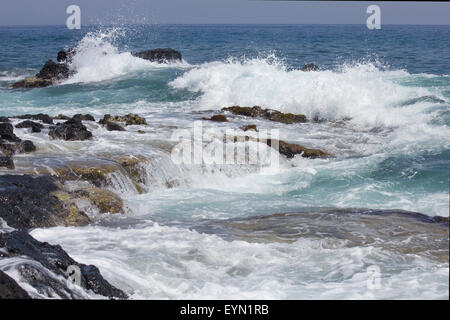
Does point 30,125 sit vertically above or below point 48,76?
below

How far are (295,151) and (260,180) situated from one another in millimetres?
1865

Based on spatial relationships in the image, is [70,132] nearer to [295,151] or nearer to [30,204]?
[30,204]

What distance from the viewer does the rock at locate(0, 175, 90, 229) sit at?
284 inches

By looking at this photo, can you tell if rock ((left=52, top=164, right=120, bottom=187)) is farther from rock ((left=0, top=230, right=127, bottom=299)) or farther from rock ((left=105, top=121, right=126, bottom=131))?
rock ((left=0, top=230, right=127, bottom=299))

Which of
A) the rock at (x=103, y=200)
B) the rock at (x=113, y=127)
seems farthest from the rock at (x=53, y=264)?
the rock at (x=113, y=127)

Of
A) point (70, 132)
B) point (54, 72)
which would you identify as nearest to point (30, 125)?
point (70, 132)

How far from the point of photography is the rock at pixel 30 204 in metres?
7.22

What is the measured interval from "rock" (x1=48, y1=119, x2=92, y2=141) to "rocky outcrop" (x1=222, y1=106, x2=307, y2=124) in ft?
19.4

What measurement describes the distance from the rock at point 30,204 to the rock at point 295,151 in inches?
225

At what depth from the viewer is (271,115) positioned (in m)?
16.4

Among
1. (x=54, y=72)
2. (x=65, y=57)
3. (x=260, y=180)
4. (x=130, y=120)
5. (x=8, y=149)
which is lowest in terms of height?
(x=260, y=180)

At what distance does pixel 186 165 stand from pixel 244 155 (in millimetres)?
1420

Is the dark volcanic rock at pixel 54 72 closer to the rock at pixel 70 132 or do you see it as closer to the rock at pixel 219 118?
the rock at pixel 219 118
